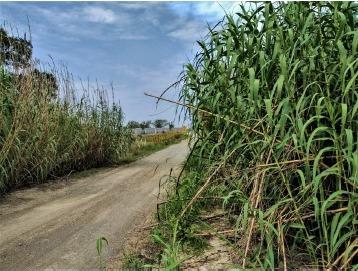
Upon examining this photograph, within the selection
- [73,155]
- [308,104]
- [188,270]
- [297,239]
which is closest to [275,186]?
[297,239]

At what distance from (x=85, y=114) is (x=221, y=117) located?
7452mm

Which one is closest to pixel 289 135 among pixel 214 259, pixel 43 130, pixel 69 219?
pixel 214 259

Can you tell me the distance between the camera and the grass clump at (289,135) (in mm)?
2576

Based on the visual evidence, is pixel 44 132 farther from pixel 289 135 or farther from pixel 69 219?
pixel 289 135

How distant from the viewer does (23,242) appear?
407 cm

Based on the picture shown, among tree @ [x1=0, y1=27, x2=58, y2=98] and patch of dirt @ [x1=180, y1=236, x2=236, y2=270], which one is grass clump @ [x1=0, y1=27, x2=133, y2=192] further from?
patch of dirt @ [x1=180, y1=236, x2=236, y2=270]

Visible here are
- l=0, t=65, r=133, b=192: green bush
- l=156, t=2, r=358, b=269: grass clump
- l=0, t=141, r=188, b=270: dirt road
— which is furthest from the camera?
l=0, t=65, r=133, b=192: green bush

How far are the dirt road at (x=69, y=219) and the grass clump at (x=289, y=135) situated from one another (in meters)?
0.85

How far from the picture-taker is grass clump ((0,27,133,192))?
6.62 m

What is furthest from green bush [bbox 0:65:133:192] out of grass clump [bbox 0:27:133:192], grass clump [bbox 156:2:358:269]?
grass clump [bbox 156:2:358:269]

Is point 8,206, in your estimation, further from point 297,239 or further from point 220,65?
point 297,239

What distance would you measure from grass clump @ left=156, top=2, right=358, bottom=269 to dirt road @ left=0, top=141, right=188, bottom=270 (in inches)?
33.5

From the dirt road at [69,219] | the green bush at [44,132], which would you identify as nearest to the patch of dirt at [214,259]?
the dirt road at [69,219]

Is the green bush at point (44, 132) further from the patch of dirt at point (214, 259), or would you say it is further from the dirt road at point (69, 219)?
the patch of dirt at point (214, 259)
